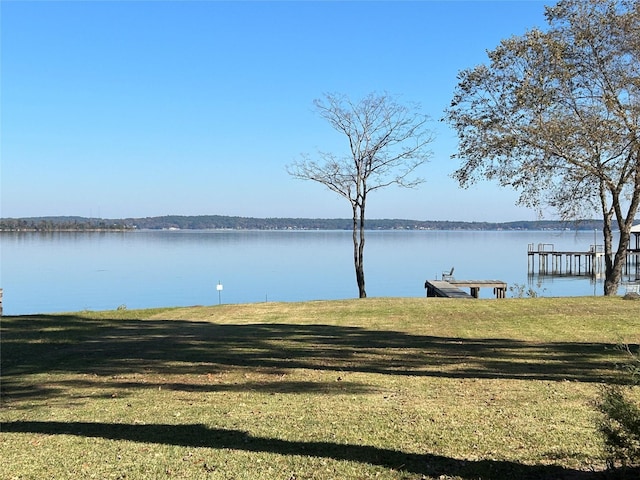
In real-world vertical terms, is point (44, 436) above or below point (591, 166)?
below

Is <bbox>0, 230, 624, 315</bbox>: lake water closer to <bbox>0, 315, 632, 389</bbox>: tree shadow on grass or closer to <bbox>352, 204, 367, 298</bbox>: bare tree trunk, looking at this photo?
<bbox>352, 204, 367, 298</bbox>: bare tree trunk

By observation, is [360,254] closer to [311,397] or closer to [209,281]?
[311,397]

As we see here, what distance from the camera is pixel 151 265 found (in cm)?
6981

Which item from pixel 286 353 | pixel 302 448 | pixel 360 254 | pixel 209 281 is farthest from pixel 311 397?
pixel 209 281

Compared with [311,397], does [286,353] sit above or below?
below

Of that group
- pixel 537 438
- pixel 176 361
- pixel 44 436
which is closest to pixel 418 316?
pixel 176 361

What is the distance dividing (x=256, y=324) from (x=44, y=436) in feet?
32.4

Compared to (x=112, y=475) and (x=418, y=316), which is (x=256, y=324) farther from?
(x=112, y=475)

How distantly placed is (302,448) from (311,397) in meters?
2.24

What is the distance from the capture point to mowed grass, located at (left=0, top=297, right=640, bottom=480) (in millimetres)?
5371

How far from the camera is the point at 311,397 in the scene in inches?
314

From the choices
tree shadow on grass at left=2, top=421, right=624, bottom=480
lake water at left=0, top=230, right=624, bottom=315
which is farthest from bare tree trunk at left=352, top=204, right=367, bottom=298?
tree shadow on grass at left=2, top=421, right=624, bottom=480

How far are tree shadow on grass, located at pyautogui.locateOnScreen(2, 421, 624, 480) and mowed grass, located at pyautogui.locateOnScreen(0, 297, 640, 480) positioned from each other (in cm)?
2

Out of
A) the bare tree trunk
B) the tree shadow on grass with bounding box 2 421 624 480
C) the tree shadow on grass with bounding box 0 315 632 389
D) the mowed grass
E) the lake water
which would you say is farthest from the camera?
the lake water
